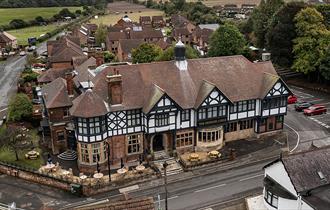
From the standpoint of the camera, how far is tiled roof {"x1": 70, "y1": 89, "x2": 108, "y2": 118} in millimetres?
42969

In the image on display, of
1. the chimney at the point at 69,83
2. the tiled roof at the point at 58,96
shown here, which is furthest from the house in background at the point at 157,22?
the chimney at the point at 69,83

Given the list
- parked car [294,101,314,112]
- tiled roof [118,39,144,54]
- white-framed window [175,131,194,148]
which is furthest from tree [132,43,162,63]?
white-framed window [175,131,194,148]

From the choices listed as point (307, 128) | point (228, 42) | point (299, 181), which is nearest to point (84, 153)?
point (299, 181)

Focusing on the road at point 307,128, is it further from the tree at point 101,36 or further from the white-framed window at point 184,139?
the tree at point 101,36

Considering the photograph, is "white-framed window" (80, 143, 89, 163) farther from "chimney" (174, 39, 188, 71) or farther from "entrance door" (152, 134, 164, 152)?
"chimney" (174, 39, 188, 71)

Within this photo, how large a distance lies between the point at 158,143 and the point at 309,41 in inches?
1431

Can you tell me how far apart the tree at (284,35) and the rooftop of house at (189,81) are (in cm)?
2329

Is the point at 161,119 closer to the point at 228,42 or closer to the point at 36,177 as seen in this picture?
the point at 36,177

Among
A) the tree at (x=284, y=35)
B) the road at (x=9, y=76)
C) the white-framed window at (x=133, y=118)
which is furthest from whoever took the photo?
the tree at (x=284, y=35)

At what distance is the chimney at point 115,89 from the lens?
4469 centimetres

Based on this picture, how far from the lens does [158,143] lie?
48.8m

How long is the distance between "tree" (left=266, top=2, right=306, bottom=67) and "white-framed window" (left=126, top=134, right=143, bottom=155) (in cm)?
3935

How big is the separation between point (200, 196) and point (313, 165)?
11.1m

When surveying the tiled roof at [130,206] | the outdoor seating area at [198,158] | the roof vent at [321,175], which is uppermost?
the tiled roof at [130,206]
